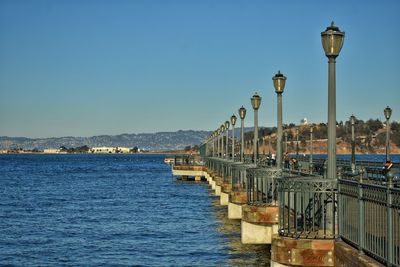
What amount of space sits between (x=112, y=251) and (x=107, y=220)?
48.3ft

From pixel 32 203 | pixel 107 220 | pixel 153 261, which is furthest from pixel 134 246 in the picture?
pixel 32 203

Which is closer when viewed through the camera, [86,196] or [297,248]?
[297,248]

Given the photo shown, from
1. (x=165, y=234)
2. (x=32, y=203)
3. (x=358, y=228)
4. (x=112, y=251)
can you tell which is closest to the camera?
(x=358, y=228)

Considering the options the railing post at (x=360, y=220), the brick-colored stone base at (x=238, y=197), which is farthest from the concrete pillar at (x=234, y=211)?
the railing post at (x=360, y=220)

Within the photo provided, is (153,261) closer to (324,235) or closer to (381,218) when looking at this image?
(324,235)

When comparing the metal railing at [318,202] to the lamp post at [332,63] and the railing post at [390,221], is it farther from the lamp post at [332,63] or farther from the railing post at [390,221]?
the railing post at [390,221]

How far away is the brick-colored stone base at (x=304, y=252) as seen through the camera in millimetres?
14664

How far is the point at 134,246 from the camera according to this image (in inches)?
1276

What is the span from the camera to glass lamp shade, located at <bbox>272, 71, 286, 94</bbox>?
75.9 feet

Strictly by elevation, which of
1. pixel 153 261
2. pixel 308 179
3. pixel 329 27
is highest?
pixel 329 27

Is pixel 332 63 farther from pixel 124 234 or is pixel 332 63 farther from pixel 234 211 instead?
pixel 124 234

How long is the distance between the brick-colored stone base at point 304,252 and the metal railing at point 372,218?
0.45 metres

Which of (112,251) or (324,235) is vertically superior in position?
(324,235)

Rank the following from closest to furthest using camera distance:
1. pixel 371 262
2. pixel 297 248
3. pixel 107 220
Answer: pixel 371 262
pixel 297 248
pixel 107 220
